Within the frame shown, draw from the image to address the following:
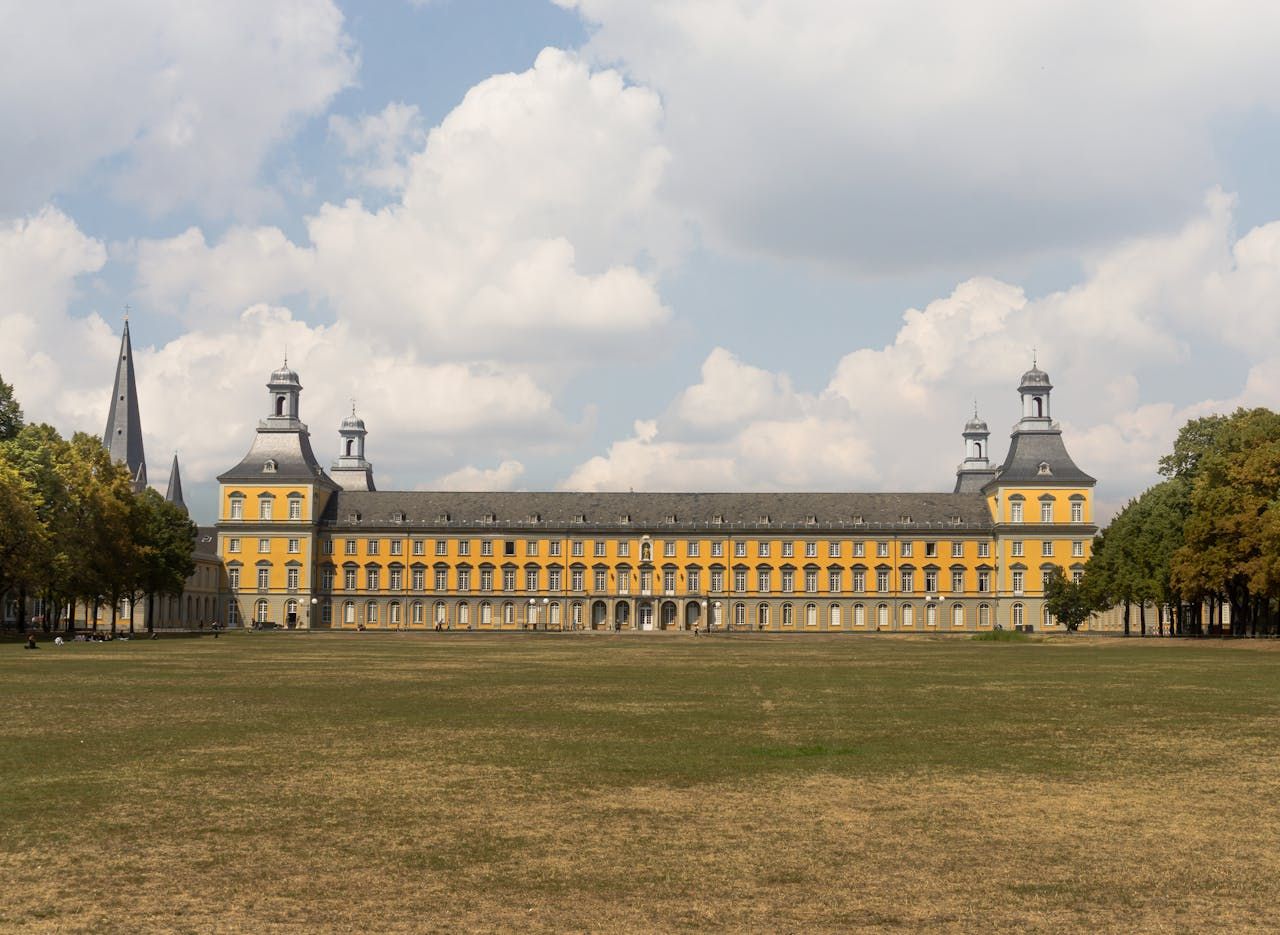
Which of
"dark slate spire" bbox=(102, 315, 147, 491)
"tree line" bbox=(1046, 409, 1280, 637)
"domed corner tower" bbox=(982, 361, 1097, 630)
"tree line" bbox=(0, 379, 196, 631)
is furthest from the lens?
"dark slate spire" bbox=(102, 315, 147, 491)

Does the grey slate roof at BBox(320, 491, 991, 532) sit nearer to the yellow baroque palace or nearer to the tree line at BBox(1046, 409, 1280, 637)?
the yellow baroque palace

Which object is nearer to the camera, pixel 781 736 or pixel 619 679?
pixel 781 736

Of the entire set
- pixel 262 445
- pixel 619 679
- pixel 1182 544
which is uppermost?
pixel 262 445

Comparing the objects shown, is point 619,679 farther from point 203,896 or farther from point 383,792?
point 203,896

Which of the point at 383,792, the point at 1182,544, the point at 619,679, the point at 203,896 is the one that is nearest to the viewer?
the point at 203,896

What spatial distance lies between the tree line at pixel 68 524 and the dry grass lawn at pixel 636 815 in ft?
124

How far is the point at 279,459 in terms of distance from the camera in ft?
463

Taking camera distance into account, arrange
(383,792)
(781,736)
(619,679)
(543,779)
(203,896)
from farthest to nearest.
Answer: (619,679)
(781,736)
(543,779)
(383,792)
(203,896)

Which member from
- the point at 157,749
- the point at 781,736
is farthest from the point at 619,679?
the point at 157,749

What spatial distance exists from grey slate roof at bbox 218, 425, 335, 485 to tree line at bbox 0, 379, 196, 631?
4820 cm

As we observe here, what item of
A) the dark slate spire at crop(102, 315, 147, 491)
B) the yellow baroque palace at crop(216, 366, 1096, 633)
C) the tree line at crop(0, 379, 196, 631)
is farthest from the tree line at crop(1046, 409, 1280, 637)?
the dark slate spire at crop(102, 315, 147, 491)

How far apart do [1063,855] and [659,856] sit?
3.68 meters

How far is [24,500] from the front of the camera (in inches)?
2534

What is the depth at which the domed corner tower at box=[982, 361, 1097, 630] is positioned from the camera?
453 ft
